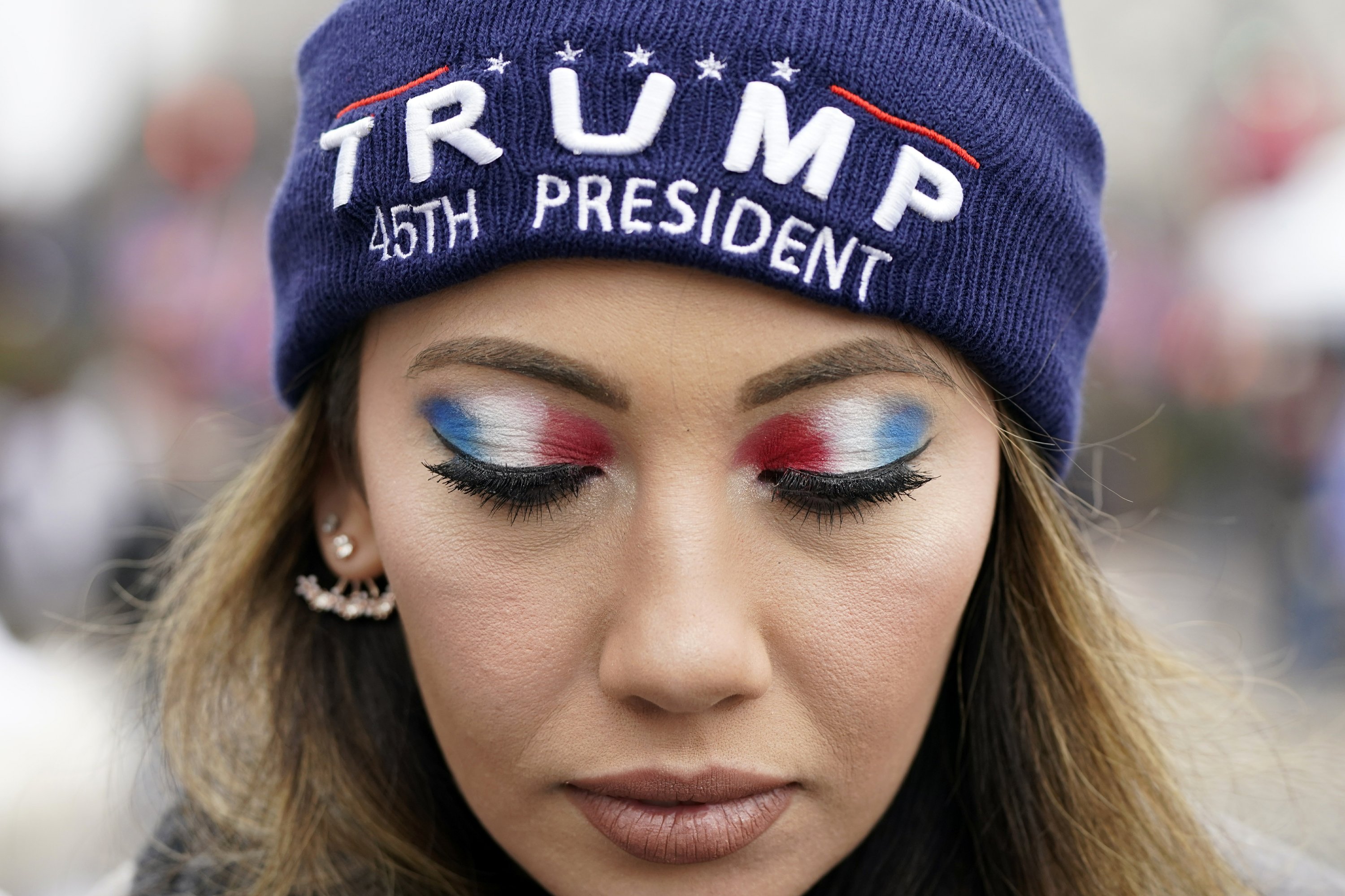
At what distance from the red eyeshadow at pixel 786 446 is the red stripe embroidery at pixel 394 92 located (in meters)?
0.62

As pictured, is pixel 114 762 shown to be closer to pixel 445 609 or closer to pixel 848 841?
pixel 445 609

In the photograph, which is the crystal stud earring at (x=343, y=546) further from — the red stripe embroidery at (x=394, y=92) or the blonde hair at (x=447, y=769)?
the red stripe embroidery at (x=394, y=92)

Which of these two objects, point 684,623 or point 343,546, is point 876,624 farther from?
point 343,546

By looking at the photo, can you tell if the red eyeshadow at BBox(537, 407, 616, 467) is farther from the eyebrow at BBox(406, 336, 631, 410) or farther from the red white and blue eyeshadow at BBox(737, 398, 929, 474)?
the red white and blue eyeshadow at BBox(737, 398, 929, 474)

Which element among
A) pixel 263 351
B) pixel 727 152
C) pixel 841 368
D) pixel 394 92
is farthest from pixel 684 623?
pixel 263 351

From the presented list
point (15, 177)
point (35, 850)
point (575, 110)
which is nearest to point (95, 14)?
point (15, 177)

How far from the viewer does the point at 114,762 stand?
2285mm

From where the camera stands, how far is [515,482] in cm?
149

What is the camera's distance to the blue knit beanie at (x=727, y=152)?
140cm

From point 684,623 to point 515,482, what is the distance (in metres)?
0.29

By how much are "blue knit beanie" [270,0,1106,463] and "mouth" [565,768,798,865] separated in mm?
617

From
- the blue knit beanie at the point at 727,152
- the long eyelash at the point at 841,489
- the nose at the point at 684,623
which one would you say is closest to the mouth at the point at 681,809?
the nose at the point at 684,623

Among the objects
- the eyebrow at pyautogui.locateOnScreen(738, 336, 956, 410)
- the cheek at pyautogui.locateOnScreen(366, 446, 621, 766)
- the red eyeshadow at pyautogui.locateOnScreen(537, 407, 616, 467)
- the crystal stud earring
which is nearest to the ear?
the crystal stud earring

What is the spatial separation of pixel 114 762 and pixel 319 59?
1431 mm
